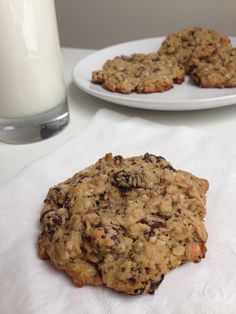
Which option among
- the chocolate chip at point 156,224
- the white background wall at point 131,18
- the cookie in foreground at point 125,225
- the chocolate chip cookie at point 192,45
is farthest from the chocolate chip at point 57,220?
the white background wall at point 131,18

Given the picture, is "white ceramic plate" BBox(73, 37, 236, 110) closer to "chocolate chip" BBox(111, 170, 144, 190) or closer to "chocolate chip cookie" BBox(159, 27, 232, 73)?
"chocolate chip cookie" BBox(159, 27, 232, 73)

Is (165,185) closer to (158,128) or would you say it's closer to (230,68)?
(158,128)

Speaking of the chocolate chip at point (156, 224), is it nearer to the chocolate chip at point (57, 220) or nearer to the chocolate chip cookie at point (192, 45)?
the chocolate chip at point (57, 220)

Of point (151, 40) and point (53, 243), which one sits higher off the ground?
point (53, 243)

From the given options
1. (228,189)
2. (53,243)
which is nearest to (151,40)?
(228,189)

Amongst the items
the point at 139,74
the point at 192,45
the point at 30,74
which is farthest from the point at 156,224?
the point at 192,45

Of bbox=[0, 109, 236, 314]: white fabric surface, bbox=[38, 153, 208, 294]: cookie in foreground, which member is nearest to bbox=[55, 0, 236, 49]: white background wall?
bbox=[0, 109, 236, 314]: white fabric surface
